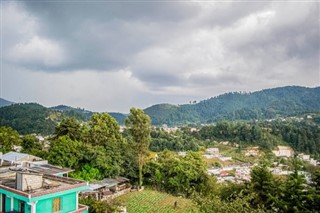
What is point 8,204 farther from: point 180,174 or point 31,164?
point 180,174

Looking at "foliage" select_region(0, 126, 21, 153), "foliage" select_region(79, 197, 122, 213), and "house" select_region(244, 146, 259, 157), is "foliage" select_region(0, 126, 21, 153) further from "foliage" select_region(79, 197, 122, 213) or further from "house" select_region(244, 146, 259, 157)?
"house" select_region(244, 146, 259, 157)

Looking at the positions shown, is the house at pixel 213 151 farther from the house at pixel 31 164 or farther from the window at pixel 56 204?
the window at pixel 56 204

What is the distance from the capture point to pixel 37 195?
11.7 metres

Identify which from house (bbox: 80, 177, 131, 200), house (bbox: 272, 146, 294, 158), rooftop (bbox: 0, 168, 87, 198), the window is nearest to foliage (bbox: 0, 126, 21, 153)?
house (bbox: 80, 177, 131, 200)

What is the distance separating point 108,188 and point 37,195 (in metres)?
14.7

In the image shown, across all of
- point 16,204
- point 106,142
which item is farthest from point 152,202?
point 16,204

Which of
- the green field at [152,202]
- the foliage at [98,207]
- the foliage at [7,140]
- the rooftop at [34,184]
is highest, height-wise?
the foliage at [7,140]

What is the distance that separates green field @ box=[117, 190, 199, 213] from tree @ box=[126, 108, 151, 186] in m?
3.01

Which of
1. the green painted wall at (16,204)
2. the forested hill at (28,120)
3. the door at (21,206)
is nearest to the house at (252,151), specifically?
the forested hill at (28,120)

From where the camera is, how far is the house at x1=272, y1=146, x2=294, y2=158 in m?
84.0

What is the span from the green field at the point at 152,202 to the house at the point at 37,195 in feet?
30.3

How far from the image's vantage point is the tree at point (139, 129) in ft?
93.8

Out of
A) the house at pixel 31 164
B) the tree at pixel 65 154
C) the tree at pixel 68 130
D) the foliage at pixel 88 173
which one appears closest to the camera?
the house at pixel 31 164

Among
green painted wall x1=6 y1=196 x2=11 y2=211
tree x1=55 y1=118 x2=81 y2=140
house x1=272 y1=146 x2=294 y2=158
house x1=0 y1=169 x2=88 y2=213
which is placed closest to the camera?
house x1=0 y1=169 x2=88 y2=213
